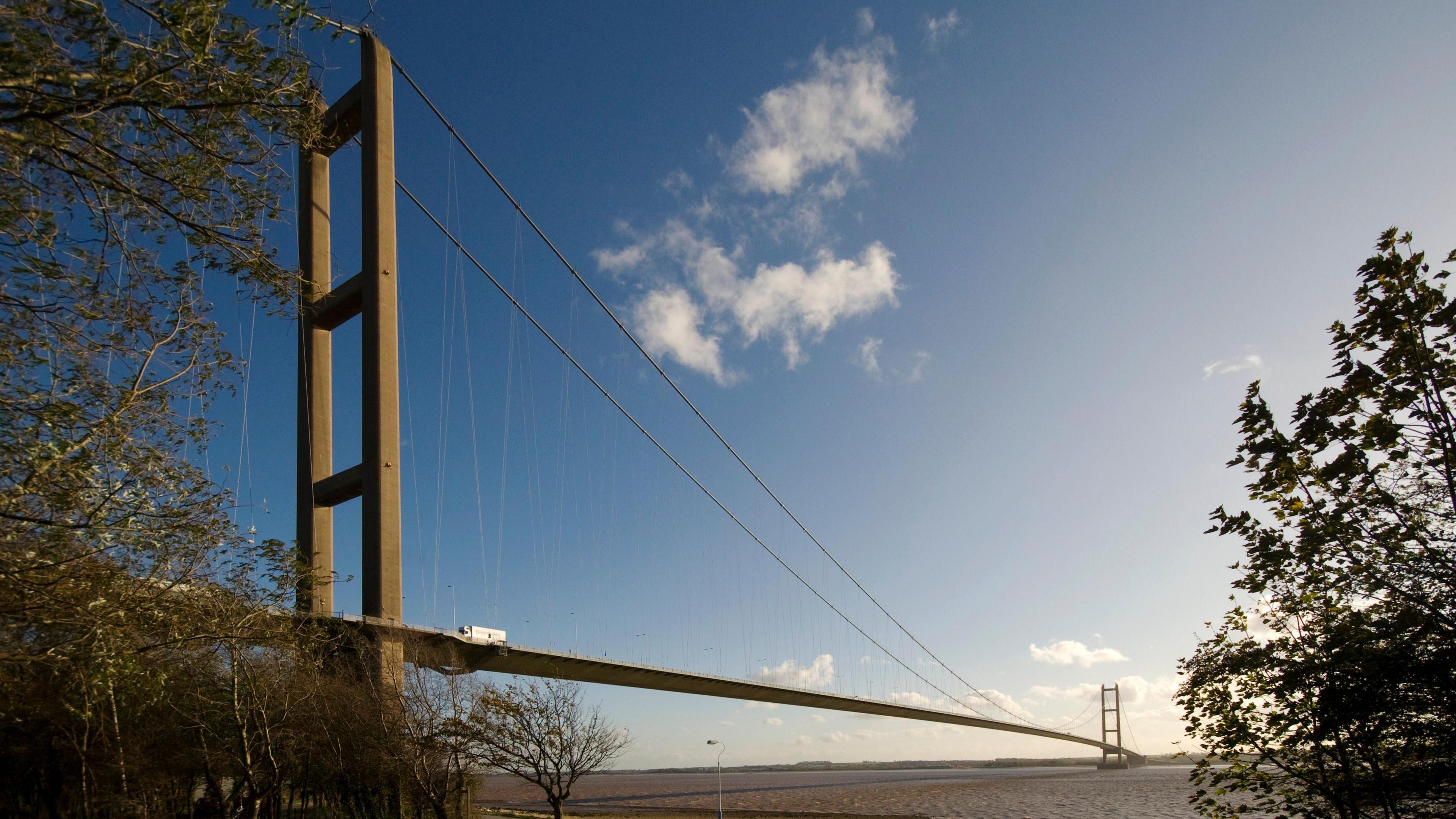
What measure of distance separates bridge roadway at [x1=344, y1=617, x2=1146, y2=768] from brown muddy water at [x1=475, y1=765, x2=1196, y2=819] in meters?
4.75

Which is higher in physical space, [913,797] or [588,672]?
[588,672]

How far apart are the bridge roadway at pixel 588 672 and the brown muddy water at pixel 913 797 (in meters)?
4.75

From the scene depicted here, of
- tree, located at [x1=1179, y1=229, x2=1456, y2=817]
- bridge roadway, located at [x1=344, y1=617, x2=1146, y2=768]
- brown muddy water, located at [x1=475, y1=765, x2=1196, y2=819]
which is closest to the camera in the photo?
tree, located at [x1=1179, y1=229, x2=1456, y2=817]

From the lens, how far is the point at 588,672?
41.4 meters

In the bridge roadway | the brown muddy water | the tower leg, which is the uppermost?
the tower leg

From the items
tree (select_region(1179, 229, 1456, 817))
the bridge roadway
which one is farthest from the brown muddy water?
tree (select_region(1179, 229, 1456, 817))

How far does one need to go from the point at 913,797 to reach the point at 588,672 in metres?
35.2

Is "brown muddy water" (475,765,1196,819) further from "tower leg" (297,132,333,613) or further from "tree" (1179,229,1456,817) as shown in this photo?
"tree" (1179,229,1456,817)

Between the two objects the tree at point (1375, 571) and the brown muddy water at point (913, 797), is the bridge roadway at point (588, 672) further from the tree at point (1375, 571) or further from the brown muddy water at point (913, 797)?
the tree at point (1375, 571)

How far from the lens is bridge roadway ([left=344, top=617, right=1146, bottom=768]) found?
27.3m

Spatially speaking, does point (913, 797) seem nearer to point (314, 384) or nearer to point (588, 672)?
point (588, 672)

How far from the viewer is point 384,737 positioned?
22.2m

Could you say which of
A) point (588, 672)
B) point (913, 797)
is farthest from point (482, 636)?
point (913, 797)

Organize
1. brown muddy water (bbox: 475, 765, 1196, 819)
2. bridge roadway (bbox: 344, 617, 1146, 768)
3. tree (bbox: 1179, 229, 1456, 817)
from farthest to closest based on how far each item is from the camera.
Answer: brown muddy water (bbox: 475, 765, 1196, 819) → bridge roadway (bbox: 344, 617, 1146, 768) → tree (bbox: 1179, 229, 1456, 817)
